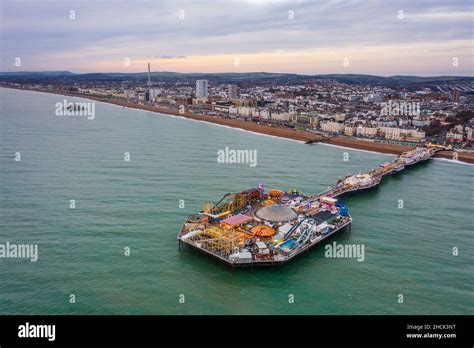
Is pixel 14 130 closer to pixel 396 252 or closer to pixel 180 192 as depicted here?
pixel 180 192

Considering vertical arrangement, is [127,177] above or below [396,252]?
above

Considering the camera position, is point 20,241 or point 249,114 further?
point 249,114

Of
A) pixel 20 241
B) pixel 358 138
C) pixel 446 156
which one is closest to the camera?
pixel 20 241

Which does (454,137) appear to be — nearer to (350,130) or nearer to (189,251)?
(350,130)

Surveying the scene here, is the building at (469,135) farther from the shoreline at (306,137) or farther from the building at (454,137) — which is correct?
the shoreline at (306,137)

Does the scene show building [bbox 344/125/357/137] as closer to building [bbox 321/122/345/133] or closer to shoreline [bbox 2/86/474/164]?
building [bbox 321/122/345/133]

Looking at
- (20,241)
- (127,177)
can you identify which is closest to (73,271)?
(20,241)
